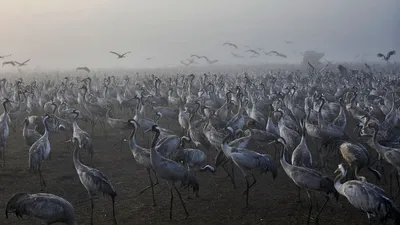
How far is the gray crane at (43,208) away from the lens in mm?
6855

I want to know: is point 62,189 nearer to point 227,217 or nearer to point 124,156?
point 124,156

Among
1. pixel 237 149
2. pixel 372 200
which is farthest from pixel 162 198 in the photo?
pixel 372 200

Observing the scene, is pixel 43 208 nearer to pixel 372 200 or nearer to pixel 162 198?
pixel 162 198

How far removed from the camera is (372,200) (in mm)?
6949

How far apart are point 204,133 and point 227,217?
4.12m

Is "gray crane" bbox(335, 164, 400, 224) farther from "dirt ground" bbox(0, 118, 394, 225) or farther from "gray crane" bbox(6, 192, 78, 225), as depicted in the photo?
"gray crane" bbox(6, 192, 78, 225)

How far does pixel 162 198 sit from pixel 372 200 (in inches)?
182

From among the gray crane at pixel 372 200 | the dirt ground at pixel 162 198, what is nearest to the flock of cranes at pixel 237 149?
the gray crane at pixel 372 200

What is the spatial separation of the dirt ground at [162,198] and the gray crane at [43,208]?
1.17 meters

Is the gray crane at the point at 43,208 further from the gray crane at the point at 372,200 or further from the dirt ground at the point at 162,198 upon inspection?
the gray crane at the point at 372,200

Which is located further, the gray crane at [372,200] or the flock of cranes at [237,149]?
the flock of cranes at [237,149]

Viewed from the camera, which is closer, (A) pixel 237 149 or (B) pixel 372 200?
(B) pixel 372 200

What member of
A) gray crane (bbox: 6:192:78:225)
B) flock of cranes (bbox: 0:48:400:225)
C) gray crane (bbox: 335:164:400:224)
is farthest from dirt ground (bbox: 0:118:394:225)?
gray crane (bbox: 6:192:78:225)

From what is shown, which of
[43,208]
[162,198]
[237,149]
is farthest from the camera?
[237,149]
